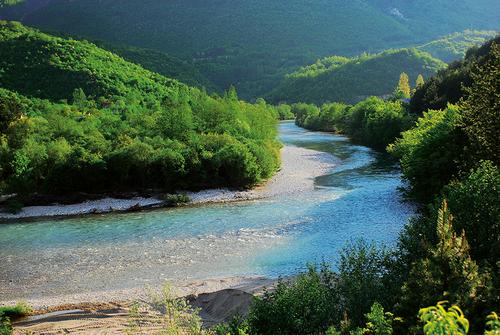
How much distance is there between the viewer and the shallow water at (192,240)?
1120 inches

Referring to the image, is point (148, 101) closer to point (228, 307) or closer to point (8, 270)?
point (8, 270)

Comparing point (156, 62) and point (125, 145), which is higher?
point (156, 62)

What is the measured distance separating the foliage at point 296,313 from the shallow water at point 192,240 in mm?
8945

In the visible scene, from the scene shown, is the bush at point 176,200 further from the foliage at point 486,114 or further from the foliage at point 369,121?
the foliage at point 369,121

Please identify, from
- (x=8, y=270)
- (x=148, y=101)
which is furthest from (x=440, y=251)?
(x=148, y=101)

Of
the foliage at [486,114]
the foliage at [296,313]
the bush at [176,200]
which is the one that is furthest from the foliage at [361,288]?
the bush at [176,200]

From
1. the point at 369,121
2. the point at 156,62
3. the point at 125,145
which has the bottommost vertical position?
the point at 125,145

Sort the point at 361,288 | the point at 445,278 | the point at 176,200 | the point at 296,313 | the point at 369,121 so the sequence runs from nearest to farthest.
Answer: the point at 445,278 → the point at 296,313 → the point at 361,288 → the point at 176,200 → the point at 369,121

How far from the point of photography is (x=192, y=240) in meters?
35.3

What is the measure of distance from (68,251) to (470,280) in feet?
95.2

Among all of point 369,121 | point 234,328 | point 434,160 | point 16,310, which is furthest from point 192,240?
point 369,121

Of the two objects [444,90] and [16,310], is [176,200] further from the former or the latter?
[444,90]

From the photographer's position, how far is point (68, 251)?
3406cm

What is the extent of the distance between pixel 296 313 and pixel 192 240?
71.2 feet
